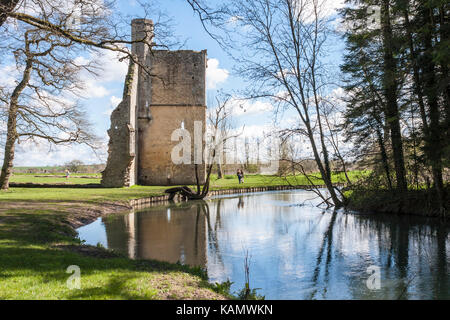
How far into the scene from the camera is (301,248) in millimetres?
8391

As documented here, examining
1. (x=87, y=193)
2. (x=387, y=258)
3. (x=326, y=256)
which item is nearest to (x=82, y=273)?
(x=326, y=256)

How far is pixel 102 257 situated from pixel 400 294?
4.81 meters

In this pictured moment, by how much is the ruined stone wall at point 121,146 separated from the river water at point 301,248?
11231mm

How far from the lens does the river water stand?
5.61 m

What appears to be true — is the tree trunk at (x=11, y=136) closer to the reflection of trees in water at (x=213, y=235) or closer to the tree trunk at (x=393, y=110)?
the reflection of trees in water at (x=213, y=235)

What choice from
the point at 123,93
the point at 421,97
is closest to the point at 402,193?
the point at 421,97

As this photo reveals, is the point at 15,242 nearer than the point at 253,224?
Yes

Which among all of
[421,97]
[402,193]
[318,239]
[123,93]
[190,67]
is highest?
[190,67]

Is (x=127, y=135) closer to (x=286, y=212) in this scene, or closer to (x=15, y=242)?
(x=286, y=212)

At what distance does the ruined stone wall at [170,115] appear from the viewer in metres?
29.3

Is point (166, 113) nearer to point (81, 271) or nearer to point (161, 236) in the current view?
point (161, 236)

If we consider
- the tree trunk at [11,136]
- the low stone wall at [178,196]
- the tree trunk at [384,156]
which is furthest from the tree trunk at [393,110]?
the tree trunk at [11,136]

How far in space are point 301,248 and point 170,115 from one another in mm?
22848

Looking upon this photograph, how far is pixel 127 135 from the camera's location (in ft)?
82.6
